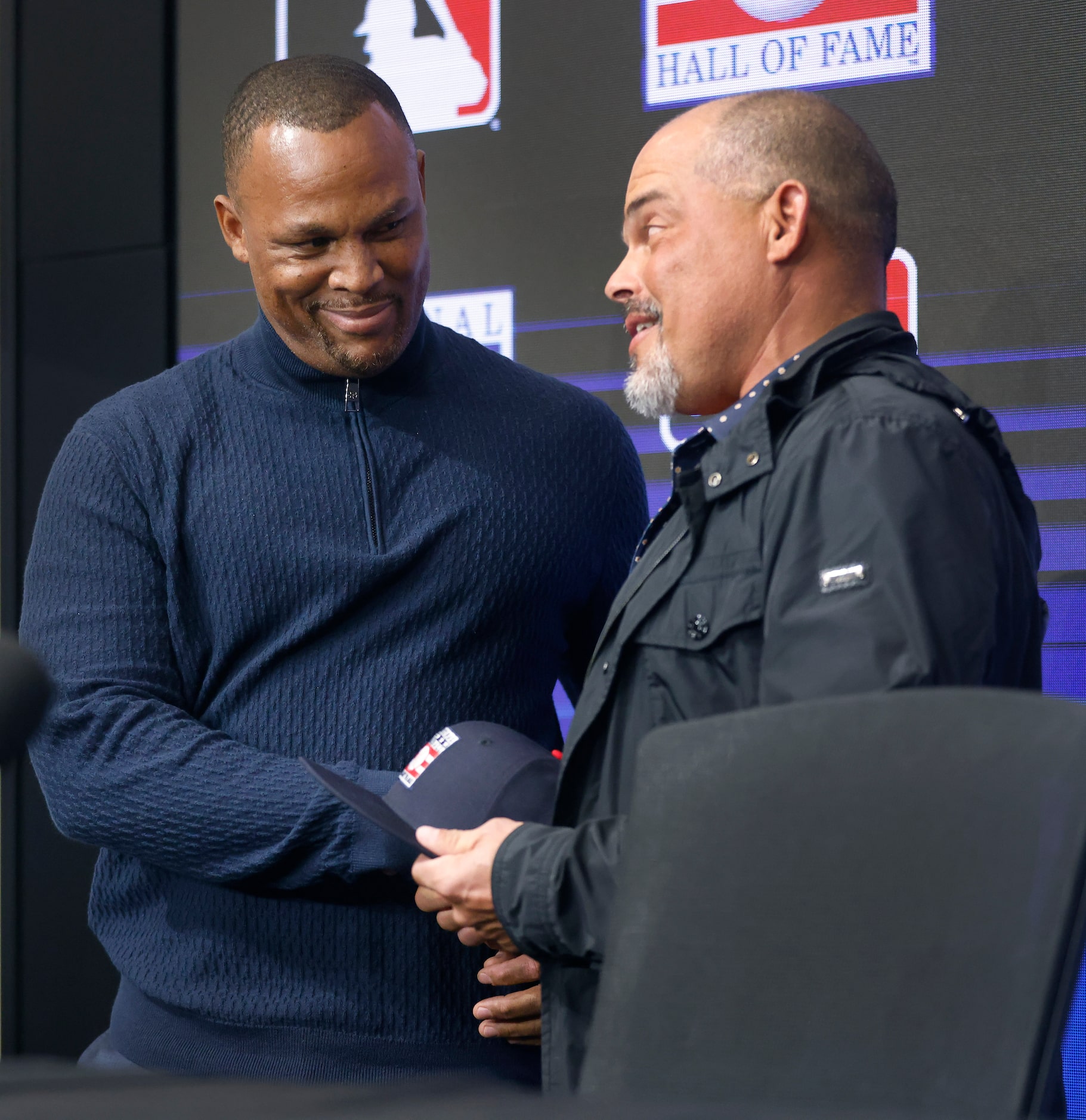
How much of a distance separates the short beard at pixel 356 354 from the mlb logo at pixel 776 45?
1.11 m

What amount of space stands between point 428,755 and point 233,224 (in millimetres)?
791

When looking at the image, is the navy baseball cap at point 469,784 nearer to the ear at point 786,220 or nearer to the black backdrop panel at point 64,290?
the ear at point 786,220

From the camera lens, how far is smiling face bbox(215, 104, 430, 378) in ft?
5.16

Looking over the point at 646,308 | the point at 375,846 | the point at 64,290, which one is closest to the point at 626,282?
the point at 646,308

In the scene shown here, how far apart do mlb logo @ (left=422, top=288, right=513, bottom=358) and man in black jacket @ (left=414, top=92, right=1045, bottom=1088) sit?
1.26 meters

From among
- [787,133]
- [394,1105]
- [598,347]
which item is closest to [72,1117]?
[394,1105]

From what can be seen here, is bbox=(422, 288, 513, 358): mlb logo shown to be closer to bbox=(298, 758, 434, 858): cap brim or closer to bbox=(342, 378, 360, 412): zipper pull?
bbox=(342, 378, 360, 412): zipper pull

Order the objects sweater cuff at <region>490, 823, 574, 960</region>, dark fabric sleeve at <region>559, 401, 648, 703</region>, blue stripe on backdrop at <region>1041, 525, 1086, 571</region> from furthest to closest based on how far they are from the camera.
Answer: blue stripe on backdrop at <region>1041, 525, 1086, 571</region> → dark fabric sleeve at <region>559, 401, 648, 703</region> → sweater cuff at <region>490, 823, 574, 960</region>

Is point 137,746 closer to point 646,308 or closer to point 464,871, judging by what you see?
point 464,871

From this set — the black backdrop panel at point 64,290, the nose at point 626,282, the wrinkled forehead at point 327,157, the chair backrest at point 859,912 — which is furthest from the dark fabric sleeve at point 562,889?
the black backdrop panel at point 64,290

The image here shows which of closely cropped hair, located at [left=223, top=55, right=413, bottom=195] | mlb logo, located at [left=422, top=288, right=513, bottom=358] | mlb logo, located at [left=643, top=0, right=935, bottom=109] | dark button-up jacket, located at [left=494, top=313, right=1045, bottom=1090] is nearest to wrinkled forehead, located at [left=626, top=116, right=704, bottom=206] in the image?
dark button-up jacket, located at [left=494, top=313, right=1045, bottom=1090]

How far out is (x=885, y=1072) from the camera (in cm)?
67

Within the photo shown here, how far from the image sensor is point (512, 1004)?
57.0 inches

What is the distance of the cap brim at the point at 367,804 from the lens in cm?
119
